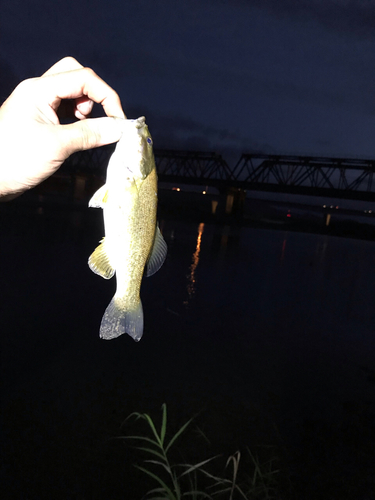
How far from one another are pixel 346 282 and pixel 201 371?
657 inches

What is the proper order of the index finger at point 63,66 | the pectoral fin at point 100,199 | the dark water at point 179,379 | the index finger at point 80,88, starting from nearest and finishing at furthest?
the pectoral fin at point 100,199, the index finger at point 80,88, the index finger at point 63,66, the dark water at point 179,379

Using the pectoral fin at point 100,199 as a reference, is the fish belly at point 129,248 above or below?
below

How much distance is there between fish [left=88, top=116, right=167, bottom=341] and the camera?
2.50 m

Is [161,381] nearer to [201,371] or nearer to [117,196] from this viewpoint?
[201,371]

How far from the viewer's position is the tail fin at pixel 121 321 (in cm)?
256

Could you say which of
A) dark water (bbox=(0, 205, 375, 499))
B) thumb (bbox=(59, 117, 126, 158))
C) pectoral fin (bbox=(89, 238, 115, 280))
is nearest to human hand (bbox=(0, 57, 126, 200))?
thumb (bbox=(59, 117, 126, 158))

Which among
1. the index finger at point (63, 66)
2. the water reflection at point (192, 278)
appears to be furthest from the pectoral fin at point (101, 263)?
the water reflection at point (192, 278)

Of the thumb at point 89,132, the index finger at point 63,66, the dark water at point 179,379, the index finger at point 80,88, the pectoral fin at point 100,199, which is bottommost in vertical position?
the dark water at point 179,379

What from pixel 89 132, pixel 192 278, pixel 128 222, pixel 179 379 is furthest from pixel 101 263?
pixel 192 278

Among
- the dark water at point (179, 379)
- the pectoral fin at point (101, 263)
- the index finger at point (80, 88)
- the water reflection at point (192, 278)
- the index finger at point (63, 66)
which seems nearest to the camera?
the pectoral fin at point (101, 263)

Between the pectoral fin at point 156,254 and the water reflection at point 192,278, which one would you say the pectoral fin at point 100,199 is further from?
the water reflection at point 192,278

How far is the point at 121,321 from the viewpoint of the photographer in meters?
2.60

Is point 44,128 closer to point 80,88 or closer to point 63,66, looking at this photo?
point 80,88

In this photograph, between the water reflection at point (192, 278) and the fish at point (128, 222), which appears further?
the water reflection at point (192, 278)
